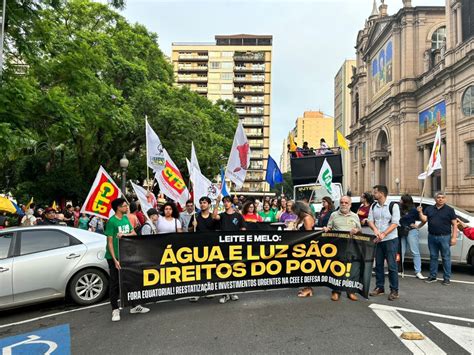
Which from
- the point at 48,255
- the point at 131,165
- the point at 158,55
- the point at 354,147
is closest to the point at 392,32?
the point at 354,147

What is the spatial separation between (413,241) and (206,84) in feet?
261

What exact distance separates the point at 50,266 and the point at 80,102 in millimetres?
6263

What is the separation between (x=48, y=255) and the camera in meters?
6.39

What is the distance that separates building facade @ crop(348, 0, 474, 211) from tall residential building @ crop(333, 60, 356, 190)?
32.4 metres

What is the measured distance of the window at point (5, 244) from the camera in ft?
20.2

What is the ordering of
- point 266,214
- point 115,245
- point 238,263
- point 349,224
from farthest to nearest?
point 266,214 → point 349,224 → point 238,263 → point 115,245


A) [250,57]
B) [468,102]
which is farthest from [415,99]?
[250,57]

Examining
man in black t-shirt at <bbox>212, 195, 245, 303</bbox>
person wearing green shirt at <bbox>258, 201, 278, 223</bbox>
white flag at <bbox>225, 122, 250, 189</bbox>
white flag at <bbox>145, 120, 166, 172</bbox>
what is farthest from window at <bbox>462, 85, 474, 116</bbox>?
man in black t-shirt at <bbox>212, 195, 245, 303</bbox>

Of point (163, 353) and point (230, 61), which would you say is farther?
point (230, 61)

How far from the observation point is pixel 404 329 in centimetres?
490

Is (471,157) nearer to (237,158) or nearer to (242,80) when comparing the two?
(237,158)

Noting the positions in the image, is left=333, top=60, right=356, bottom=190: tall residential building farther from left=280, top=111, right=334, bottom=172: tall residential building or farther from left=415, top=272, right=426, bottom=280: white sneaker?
left=415, top=272, right=426, bottom=280: white sneaker

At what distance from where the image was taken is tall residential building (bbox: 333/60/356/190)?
96688mm

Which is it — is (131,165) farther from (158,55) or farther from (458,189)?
(458,189)
